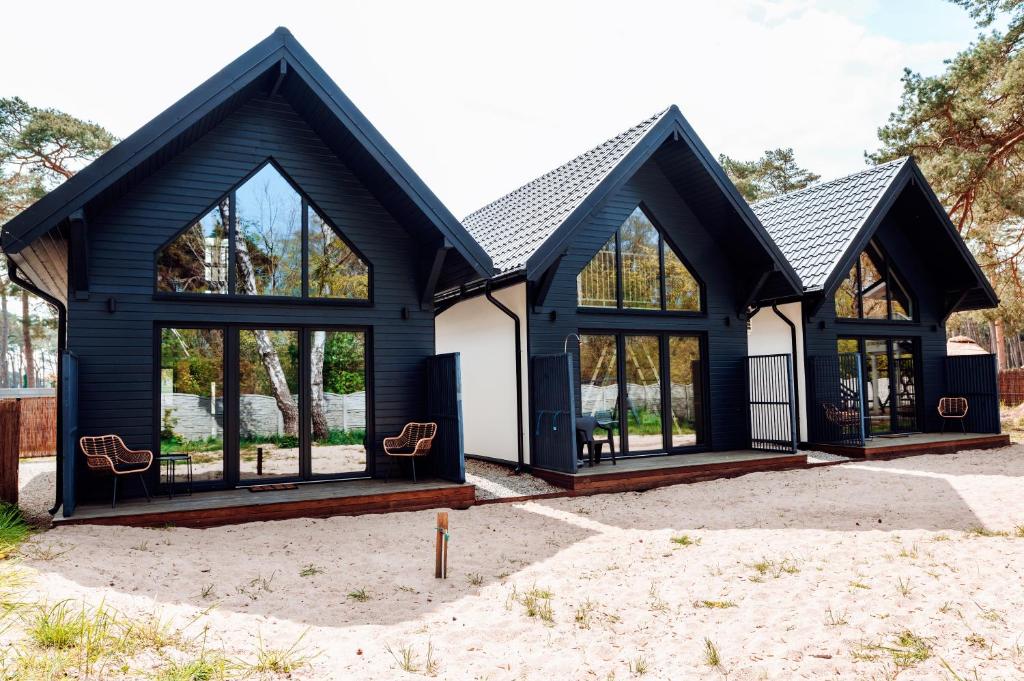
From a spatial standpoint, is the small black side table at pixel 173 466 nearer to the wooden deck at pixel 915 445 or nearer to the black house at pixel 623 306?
the black house at pixel 623 306

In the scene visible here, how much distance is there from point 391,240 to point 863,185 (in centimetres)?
989

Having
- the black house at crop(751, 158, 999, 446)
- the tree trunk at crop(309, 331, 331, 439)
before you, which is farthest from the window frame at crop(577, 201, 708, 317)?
the tree trunk at crop(309, 331, 331, 439)

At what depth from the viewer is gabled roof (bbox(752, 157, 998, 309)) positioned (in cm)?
1227

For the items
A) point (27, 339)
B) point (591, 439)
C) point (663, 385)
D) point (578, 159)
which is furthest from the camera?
point (27, 339)

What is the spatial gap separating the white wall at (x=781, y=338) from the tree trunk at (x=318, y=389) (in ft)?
26.5

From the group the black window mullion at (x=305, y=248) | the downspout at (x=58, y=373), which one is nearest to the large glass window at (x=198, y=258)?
the black window mullion at (x=305, y=248)

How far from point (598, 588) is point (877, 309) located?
11.6m

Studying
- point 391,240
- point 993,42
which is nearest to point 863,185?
point 993,42

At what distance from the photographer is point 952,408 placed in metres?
14.5

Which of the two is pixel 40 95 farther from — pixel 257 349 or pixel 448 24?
pixel 257 349

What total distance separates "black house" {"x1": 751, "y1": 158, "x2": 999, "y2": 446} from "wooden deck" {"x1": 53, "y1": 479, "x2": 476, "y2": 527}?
756 centimetres

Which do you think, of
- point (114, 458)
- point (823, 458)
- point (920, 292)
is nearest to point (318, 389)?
point (114, 458)

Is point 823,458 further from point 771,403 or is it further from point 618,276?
point 618,276

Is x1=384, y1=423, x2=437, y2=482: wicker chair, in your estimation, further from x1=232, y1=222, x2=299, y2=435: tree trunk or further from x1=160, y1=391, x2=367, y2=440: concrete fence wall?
x1=232, y1=222, x2=299, y2=435: tree trunk
